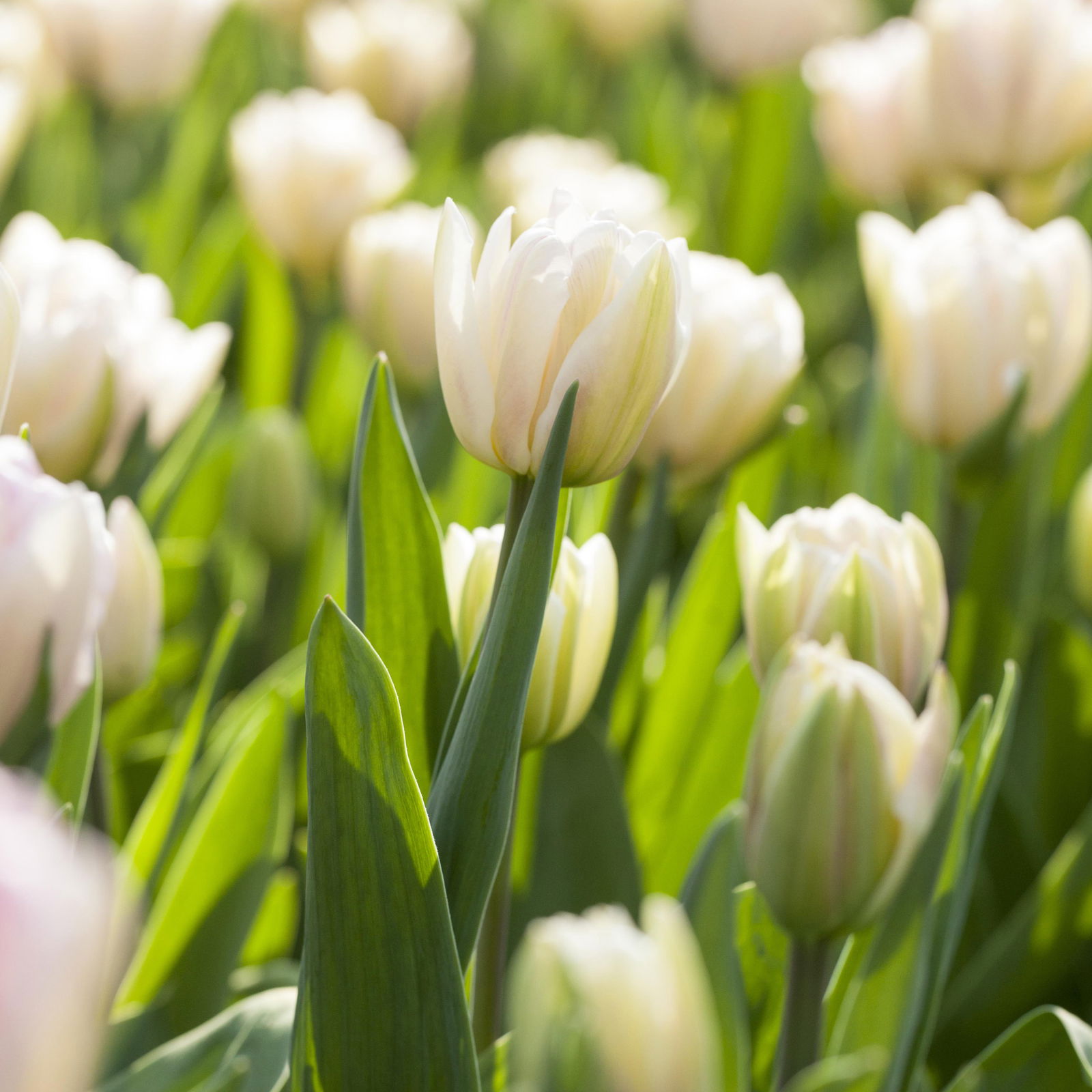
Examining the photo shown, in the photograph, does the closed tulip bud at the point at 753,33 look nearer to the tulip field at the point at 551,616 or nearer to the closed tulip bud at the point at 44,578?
the tulip field at the point at 551,616

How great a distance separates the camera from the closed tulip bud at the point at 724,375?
66 centimetres

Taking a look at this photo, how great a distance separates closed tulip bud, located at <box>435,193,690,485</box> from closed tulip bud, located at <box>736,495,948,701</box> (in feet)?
0.36

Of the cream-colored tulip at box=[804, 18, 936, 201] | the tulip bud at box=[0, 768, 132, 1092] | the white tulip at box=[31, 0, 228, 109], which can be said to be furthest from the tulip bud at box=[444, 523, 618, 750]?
the white tulip at box=[31, 0, 228, 109]

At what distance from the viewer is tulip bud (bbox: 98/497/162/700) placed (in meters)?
0.52

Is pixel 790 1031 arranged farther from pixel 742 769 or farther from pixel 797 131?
pixel 797 131

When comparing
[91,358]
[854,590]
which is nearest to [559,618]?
[854,590]

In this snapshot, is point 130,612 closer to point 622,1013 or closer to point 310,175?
point 622,1013

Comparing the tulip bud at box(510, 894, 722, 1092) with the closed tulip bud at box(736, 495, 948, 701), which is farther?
the closed tulip bud at box(736, 495, 948, 701)

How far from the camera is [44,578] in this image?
361 mm

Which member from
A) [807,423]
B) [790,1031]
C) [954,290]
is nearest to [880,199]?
[807,423]

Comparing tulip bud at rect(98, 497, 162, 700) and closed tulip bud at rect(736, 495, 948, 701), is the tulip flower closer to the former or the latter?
tulip bud at rect(98, 497, 162, 700)

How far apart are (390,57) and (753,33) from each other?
51 cm

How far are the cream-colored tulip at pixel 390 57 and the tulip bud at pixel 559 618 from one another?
1.15m

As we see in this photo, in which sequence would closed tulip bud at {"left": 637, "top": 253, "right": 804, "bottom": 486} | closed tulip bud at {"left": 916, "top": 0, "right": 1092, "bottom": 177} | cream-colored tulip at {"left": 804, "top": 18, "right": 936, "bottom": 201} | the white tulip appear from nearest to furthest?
closed tulip bud at {"left": 637, "top": 253, "right": 804, "bottom": 486} → closed tulip bud at {"left": 916, "top": 0, "right": 1092, "bottom": 177} → cream-colored tulip at {"left": 804, "top": 18, "right": 936, "bottom": 201} → the white tulip
